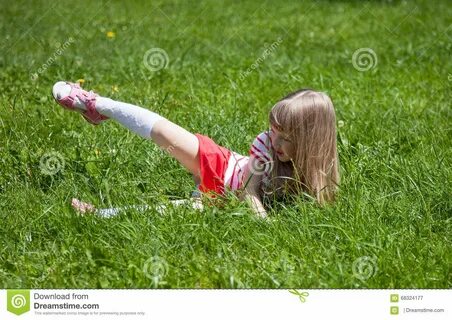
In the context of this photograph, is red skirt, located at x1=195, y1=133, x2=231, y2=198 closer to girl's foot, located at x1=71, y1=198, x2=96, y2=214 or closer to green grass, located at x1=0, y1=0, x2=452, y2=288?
green grass, located at x1=0, y1=0, x2=452, y2=288

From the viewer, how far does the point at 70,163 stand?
3.86 m

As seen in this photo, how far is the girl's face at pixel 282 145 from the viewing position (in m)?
3.57

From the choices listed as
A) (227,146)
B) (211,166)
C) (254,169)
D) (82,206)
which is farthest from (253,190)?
(82,206)

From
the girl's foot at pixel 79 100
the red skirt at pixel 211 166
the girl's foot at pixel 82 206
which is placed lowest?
the girl's foot at pixel 82 206

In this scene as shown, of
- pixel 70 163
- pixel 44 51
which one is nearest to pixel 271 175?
pixel 70 163

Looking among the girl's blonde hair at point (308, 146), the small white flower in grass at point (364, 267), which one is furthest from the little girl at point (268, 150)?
the small white flower in grass at point (364, 267)

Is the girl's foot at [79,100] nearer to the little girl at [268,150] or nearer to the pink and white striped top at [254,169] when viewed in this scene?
the little girl at [268,150]

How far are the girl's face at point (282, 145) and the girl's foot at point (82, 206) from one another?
30.5 inches

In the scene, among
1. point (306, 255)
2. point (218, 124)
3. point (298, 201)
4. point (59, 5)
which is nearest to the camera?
point (306, 255)

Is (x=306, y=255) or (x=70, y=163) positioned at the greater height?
(x=70, y=163)

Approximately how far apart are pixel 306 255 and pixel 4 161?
1454 mm

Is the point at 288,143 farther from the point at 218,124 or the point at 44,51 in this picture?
the point at 44,51

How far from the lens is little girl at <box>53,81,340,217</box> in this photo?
11.6 ft

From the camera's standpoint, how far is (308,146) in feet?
11.6
